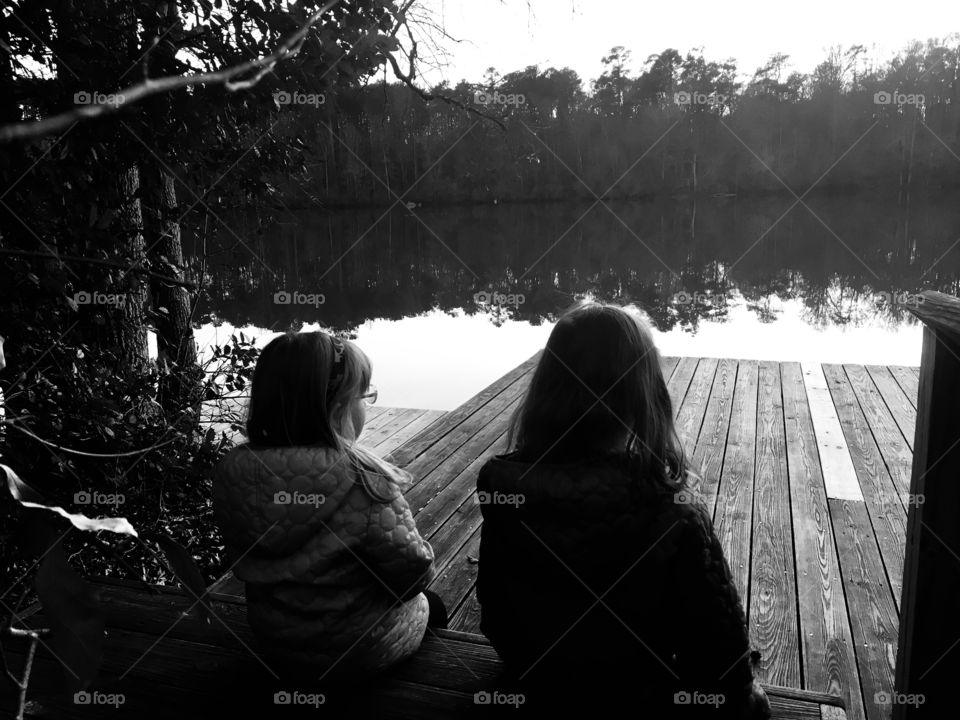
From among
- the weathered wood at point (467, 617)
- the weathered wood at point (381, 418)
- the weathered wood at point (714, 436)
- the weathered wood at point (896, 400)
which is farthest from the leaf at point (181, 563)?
the weathered wood at point (381, 418)

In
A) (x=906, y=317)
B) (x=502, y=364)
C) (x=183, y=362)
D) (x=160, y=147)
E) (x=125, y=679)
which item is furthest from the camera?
(x=906, y=317)

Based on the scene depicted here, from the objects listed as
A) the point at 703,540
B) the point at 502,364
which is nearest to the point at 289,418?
the point at 703,540

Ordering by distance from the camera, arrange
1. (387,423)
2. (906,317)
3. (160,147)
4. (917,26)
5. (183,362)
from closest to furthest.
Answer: (160,147) < (183,362) < (387,423) < (906,317) < (917,26)

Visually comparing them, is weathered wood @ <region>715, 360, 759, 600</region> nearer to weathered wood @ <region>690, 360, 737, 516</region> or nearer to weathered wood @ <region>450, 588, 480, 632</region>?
weathered wood @ <region>690, 360, 737, 516</region>

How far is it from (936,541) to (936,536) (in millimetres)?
10

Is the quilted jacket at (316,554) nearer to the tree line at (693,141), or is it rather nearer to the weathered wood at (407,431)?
the weathered wood at (407,431)

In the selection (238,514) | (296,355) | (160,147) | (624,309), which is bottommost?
(238,514)

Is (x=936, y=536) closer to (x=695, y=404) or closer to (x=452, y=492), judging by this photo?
(x=452, y=492)

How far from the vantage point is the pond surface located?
8.45m

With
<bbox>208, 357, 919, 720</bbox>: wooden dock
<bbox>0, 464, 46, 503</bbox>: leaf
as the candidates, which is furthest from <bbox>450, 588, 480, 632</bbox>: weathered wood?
<bbox>0, 464, 46, 503</bbox>: leaf

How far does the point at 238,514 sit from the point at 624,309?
85cm

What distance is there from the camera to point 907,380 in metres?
5.11

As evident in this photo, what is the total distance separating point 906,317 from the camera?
9789mm

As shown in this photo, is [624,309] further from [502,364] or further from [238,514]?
[502,364]
